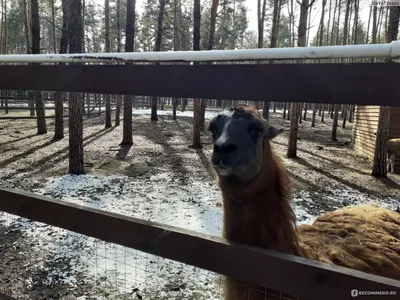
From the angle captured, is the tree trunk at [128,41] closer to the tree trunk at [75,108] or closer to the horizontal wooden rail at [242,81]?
the tree trunk at [75,108]

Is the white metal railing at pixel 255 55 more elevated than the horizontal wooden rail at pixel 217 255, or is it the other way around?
the white metal railing at pixel 255 55

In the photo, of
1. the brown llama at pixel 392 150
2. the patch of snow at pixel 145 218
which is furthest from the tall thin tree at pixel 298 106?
the patch of snow at pixel 145 218

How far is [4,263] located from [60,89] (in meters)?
3.42

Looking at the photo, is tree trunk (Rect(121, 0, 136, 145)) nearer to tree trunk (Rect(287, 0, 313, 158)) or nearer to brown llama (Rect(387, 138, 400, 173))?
tree trunk (Rect(287, 0, 313, 158))

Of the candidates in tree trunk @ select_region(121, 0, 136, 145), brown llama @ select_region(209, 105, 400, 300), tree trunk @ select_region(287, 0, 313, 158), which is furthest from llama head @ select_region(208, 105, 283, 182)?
tree trunk @ select_region(121, 0, 136, 145)

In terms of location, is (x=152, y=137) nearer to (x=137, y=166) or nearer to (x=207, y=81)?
(x=137, y=166)

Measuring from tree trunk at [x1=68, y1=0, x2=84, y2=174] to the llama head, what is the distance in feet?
24.3

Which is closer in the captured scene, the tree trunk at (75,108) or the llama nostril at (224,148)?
the llama nostril at (224,148)

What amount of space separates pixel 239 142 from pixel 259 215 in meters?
0.51

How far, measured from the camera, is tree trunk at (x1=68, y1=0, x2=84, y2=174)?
8.55 metres

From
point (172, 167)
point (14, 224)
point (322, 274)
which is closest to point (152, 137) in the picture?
point (172, 167)

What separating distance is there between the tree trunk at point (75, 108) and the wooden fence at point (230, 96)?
6.90m

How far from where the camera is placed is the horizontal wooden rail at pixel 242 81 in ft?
4.04

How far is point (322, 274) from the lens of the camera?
130cm
